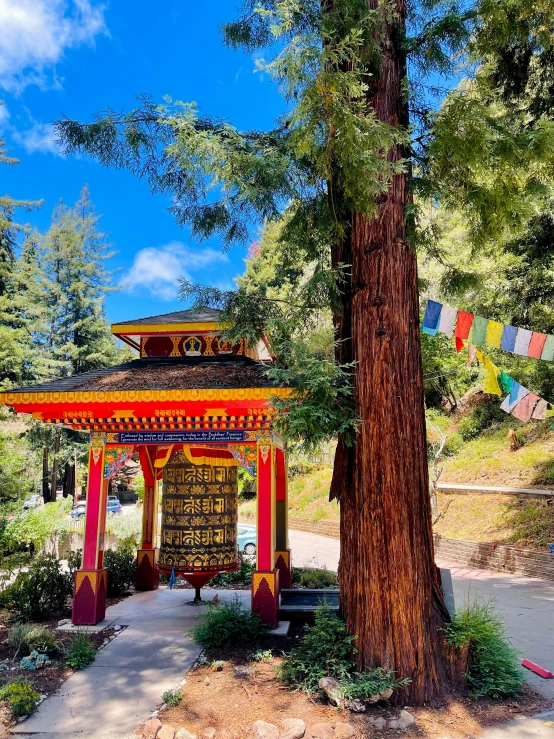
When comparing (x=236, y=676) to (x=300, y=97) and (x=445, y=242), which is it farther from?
(x=445, y=242)

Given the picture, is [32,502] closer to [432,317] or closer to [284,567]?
[284,567]

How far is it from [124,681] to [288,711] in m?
2.12

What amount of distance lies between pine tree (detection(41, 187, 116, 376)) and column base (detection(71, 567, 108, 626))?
819 inches

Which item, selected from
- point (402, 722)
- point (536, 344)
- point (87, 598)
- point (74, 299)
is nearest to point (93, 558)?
point (87, 598)

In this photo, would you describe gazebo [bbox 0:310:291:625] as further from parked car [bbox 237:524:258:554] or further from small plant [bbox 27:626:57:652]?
parked car [bbox 237:524:258:554]

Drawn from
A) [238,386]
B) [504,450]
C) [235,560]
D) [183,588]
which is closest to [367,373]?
[238,386]

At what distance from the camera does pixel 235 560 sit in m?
8.71

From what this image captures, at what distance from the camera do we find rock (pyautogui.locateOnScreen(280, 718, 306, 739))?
14.8 feet

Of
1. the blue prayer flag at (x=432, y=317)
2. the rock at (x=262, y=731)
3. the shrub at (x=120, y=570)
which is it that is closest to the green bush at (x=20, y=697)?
the rock at (x=262, y=731)

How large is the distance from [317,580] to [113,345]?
2151cm

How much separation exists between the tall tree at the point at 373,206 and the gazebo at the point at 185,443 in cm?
151

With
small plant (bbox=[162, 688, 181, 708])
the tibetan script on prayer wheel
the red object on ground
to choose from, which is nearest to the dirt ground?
small plant (bbox=[162, 688, 181, 708])

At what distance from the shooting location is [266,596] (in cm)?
785

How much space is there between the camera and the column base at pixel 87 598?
805 cm
